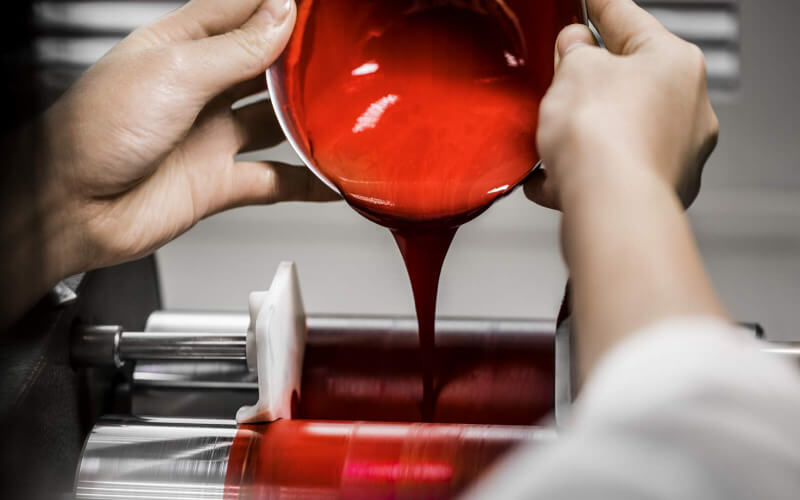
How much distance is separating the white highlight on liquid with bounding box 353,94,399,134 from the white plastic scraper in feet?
0.49

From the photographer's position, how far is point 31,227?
27.6 inches

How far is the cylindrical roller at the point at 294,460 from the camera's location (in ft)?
1.94

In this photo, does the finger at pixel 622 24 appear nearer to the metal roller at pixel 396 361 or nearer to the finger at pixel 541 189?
the finger at pixel 541 189

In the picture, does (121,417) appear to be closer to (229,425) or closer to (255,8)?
(229,425)

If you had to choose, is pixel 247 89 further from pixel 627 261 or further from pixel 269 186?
pixel 627 261

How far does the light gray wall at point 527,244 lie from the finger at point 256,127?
27.9 inches

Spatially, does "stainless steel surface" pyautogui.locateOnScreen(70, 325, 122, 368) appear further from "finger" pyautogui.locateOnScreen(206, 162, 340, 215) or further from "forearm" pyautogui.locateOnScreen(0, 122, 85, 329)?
"finger" pyautogui.locateOnScreen(206, 162, 340, 215)

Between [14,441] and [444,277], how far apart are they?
104 cm

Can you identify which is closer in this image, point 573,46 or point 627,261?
point 627,261

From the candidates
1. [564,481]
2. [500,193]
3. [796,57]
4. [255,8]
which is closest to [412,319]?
[500,193]

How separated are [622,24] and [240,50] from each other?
1.00ft

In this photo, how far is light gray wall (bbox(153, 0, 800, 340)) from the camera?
1575 mm

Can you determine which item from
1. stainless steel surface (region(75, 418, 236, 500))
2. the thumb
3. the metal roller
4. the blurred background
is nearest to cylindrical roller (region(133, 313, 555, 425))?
the metal roller

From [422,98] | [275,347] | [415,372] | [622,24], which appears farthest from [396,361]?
[622,24]
